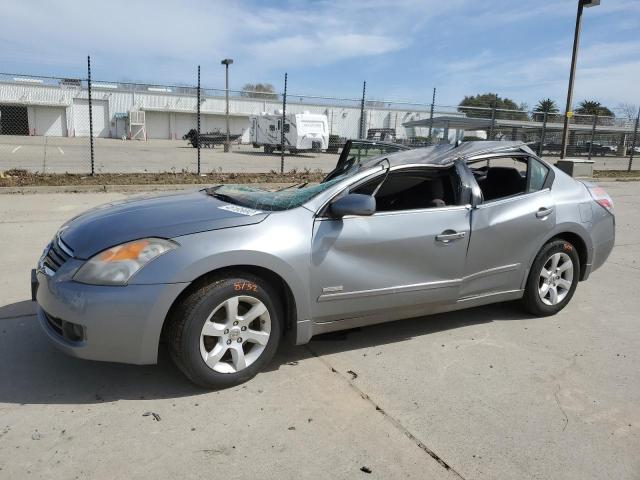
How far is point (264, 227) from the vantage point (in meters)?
3.19

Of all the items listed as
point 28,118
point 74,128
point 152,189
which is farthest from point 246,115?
point 152,189

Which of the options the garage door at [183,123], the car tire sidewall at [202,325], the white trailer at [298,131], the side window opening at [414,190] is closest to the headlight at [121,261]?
the car tire sidewall at [202,325]

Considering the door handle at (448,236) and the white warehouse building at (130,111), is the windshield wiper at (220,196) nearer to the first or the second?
the door handle at (448,236)

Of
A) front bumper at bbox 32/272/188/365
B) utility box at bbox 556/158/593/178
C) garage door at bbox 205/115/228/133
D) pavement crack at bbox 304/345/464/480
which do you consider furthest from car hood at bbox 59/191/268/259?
garage door at bbox 205/115/228/133

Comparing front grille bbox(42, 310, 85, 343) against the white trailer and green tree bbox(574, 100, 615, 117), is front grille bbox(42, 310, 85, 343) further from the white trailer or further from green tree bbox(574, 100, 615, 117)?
green tree bbox(574, 100, 615, 117)

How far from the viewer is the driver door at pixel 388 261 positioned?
3373mm

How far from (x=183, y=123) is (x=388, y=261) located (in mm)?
56676

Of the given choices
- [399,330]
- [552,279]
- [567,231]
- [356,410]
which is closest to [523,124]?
[567,231]

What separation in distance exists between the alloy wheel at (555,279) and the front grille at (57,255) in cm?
366

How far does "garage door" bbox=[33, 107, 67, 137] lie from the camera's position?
48812 mm

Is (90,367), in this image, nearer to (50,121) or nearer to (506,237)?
(506,237)

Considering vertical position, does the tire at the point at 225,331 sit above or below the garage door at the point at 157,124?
below

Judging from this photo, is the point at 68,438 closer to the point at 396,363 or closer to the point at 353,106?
the point at 396,363

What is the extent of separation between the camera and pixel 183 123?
56.6 meters
